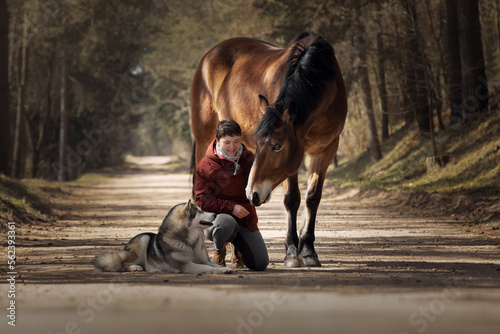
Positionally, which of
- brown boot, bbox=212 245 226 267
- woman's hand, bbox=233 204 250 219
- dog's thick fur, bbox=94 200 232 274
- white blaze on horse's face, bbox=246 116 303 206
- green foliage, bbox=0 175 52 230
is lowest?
green foliage, bbox=0 175 52 230

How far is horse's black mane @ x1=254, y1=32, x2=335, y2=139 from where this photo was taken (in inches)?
307

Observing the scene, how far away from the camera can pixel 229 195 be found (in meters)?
7.89

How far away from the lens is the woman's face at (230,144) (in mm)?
7644

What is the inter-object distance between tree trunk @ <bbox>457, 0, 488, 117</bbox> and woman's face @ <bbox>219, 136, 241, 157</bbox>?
1400 centimetres

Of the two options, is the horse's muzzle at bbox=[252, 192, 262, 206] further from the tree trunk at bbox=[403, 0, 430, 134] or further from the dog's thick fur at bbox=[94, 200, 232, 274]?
the tree trunk at bbox=[403, 0, 430, 134]

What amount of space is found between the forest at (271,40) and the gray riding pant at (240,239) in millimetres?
9300

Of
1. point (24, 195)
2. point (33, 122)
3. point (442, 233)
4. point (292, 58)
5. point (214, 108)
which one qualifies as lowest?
point (33, 122)

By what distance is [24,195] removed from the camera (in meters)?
17.7

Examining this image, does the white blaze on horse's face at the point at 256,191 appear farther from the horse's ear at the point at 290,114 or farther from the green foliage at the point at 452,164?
the green foliage at the point at 452,164

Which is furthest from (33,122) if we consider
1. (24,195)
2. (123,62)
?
(24,195)

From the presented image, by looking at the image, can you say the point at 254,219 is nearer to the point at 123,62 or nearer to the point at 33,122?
the point at 123,62

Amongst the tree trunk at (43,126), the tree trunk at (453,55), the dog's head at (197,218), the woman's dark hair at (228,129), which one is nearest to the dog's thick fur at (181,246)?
the dog's head at (197,218)

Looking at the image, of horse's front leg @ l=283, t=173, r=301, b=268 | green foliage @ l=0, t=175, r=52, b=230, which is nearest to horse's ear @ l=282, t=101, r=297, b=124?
horse's front leg @ l=283, t=173, r=301, b=268

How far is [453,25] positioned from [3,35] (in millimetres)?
13487
